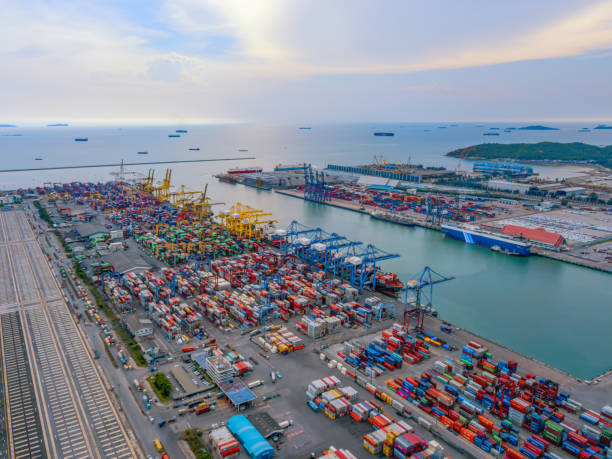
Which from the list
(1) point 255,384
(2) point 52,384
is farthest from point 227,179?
(1) point 255,384

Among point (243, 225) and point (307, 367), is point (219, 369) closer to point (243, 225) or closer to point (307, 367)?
point (307, 367)

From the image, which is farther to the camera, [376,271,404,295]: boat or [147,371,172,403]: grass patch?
[376,271,404,295]: boat

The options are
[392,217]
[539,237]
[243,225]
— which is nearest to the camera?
[539,237]

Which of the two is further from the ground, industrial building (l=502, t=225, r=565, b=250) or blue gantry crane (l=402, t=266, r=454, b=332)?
industrial building (l=502, t=225, r=565, b=250)

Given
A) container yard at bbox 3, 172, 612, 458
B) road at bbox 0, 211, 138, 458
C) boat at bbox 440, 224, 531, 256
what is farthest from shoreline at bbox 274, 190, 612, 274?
road at bbox 0, 211, 138, 458

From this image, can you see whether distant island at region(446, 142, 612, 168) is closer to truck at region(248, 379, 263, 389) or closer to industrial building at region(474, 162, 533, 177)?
industrial building at region(474, 162, 533, 177)

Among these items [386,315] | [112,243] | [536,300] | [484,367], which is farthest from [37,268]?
[536,300]

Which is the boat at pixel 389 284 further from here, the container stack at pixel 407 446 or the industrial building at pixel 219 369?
the container stack at pixel 407 446
